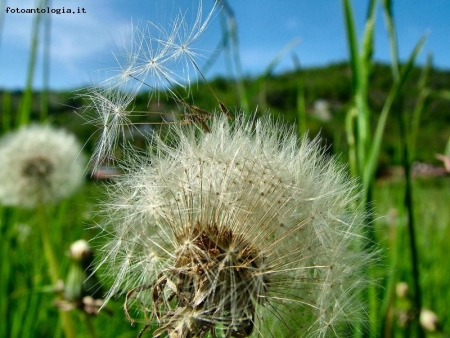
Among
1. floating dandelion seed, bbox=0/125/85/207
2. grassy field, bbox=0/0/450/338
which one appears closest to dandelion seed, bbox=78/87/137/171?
grassy field, bbox=0/0/450/338

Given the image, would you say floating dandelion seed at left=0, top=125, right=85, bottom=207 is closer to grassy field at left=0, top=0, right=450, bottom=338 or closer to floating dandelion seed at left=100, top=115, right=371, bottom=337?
grassy field at left=0, top=0, right=450, bottom=338

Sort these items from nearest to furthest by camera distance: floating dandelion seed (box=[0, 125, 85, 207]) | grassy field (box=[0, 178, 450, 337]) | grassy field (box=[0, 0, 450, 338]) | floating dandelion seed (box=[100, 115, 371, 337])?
floating dandelion seed (box=[100, 115, 371, 337]) → grassy field (box=[0, 0, 450, 338]) → grassy field (box=[0, 178, 450, 337]) → floating dandelion seed (box=[0, 125, 85, 207])

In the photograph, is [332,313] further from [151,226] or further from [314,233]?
[151,226]

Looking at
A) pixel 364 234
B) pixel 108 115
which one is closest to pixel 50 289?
pixel 108 115

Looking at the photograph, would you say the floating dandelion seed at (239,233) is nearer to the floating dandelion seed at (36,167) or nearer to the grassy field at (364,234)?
the grassy field at (364,234)

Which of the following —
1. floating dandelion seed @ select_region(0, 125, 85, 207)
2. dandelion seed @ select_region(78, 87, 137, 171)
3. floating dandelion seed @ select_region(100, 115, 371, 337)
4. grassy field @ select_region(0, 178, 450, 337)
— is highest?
dandelion seed @ select_region(78, 87, 137, 171)

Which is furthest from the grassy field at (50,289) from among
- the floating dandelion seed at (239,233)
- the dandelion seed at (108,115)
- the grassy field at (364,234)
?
the dandelion seed at (108,115)

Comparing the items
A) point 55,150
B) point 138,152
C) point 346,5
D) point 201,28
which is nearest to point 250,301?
point 138,152
